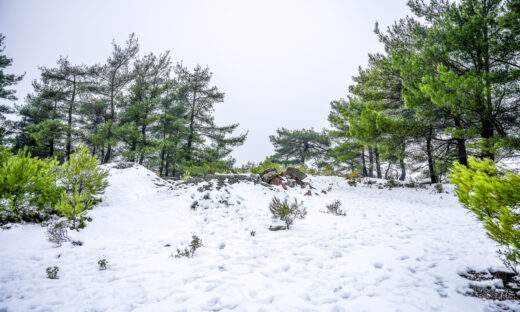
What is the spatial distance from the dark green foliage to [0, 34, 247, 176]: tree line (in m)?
6.43

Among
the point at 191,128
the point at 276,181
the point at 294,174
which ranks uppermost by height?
the point at 191,128

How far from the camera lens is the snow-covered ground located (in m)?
2.38

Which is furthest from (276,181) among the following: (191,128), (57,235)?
(191,128)

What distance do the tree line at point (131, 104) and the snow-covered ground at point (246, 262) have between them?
1048 centimetres

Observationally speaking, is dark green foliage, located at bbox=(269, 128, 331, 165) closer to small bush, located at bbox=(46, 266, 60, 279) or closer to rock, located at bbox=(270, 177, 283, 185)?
rock, located at bbox=(270, 177, 283, 185)

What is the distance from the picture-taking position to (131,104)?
15320 millimetres

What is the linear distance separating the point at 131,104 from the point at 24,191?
13.1 meters

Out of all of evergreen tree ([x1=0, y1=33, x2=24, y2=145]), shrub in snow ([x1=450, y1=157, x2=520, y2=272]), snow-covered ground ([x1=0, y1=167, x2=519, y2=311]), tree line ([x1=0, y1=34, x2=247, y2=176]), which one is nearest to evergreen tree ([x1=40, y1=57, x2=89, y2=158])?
tree line ([x1=0, y1=34, x2=247, y2=176])

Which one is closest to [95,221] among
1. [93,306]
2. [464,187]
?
[93,306]

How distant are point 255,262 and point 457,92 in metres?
6.00

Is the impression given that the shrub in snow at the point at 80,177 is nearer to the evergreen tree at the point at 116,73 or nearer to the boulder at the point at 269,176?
the boulder at the point at 269,176

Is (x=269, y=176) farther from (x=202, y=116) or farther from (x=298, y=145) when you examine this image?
(x=298, y=145)

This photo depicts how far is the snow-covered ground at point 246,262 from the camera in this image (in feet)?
7.82

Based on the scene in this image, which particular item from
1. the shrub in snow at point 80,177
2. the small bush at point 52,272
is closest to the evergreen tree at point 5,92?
the shrub in snow at point 80,177
